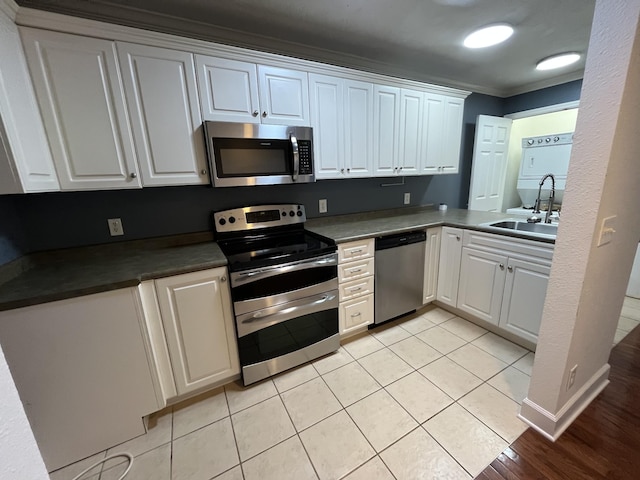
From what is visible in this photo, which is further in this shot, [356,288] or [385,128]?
[385,128]

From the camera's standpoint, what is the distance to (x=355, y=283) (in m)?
2.19

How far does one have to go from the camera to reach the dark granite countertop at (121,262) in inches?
50.5

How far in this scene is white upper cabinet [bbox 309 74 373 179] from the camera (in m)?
2.07

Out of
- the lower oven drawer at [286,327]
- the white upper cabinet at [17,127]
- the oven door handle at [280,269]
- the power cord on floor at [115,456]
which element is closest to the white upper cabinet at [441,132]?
the oven door handle at [280,269]

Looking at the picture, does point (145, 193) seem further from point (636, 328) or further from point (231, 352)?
point (636, 328)

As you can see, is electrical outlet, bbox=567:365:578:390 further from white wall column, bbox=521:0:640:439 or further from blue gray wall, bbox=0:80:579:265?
blue gray wall, bbox=0:80:579:265

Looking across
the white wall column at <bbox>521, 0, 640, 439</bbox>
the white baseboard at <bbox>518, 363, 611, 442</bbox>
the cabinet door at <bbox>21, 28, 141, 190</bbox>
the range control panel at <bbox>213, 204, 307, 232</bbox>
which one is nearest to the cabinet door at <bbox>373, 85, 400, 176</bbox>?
the range control panel at <bbox>213, 204, 307, 232</bbox>

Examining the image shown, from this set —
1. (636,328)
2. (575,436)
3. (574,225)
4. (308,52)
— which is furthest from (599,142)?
(636,328)

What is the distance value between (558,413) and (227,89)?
2696 mm

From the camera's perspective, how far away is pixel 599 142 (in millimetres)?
1100

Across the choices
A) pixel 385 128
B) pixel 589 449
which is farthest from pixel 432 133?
pixel 589 449

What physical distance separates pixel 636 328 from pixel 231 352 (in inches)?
133

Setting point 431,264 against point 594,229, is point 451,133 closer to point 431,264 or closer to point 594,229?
point 431,264

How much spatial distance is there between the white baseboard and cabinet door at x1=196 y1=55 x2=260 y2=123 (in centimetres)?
244
